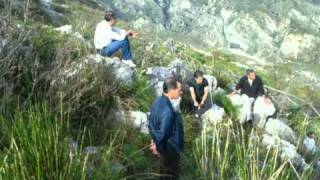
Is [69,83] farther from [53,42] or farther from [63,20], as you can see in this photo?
[63,20]

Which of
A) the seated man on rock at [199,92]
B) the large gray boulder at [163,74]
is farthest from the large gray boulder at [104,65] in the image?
the seated man on rock at [199,92]

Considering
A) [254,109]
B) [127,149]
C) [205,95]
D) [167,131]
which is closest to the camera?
[167,131]

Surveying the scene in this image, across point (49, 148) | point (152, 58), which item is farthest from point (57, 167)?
point (152, 58)

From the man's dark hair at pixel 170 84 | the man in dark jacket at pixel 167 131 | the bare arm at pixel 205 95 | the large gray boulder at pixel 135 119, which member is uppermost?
the man's dark hair at pixel 170 84

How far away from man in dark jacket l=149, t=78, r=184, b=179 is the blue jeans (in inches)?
217

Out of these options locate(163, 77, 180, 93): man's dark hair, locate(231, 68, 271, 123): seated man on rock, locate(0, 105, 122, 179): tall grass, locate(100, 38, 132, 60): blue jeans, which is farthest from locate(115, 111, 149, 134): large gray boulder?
locate(231, 68, 271, 123): seated man on rock

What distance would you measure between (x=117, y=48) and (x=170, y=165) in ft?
20.0

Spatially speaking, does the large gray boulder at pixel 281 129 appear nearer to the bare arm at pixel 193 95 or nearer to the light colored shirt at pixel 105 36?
the bare arm at pixel 193 95

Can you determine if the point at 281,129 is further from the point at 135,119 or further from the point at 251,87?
the point at 135,119

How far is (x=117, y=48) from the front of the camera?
13.3 m

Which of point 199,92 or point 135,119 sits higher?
point 135,119

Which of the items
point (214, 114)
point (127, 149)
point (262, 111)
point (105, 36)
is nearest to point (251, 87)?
point (262, 111)

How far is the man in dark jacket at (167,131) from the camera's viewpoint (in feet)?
24.6

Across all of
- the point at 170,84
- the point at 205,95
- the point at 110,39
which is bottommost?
the point at 205,95
